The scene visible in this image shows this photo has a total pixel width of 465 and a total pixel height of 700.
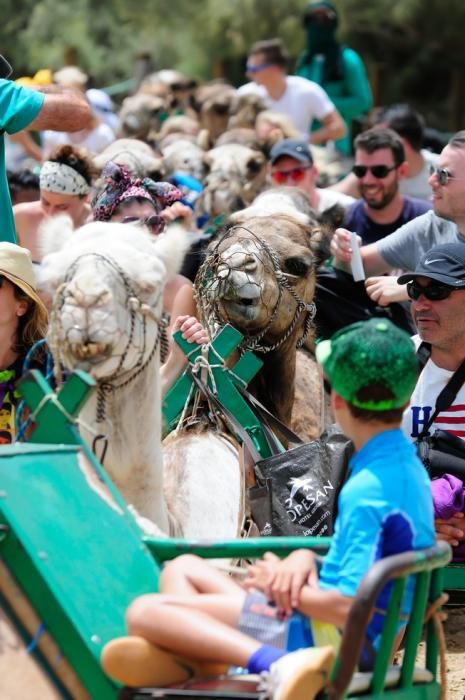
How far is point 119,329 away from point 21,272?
4.09ft

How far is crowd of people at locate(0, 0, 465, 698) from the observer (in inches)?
132

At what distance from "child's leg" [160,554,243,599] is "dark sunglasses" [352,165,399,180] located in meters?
5.47

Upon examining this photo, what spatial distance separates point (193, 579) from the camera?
11.6 feet

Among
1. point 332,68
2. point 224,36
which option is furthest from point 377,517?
point 224,36

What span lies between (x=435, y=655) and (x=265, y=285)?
7.51 ft

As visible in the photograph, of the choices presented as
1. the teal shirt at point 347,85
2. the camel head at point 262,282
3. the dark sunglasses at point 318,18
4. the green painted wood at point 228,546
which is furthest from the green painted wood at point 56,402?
the dark sunglasses at point 318,18

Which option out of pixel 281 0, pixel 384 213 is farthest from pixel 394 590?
pixel 281 0

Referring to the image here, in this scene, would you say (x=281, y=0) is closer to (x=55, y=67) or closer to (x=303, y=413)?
(x=55, y=67)

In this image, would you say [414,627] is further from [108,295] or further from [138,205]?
[138,205]

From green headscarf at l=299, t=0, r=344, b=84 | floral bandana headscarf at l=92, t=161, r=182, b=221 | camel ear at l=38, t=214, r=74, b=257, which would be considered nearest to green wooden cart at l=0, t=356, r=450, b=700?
camel ear at l=38, t=214, r=74, b=257

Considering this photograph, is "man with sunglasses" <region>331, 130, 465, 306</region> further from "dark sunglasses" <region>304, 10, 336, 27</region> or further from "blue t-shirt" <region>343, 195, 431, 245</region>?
"dark sunglasses" <region>304, 10, 336, 27</region>

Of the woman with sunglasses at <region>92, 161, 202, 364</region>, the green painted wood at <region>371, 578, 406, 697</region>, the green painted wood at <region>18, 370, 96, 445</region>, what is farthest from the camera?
the woman with sunglasses at <region>92, 161, 202, 364</region>

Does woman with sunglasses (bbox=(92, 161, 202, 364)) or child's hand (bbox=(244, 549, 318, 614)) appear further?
woman with sunglasses (bbox=(92, 161, 202, 364))

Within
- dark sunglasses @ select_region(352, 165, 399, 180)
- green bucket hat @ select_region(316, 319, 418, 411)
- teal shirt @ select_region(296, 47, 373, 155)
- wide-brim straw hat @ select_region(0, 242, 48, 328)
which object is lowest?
teal shirt @ select_region(296, 47, 373, 155)
